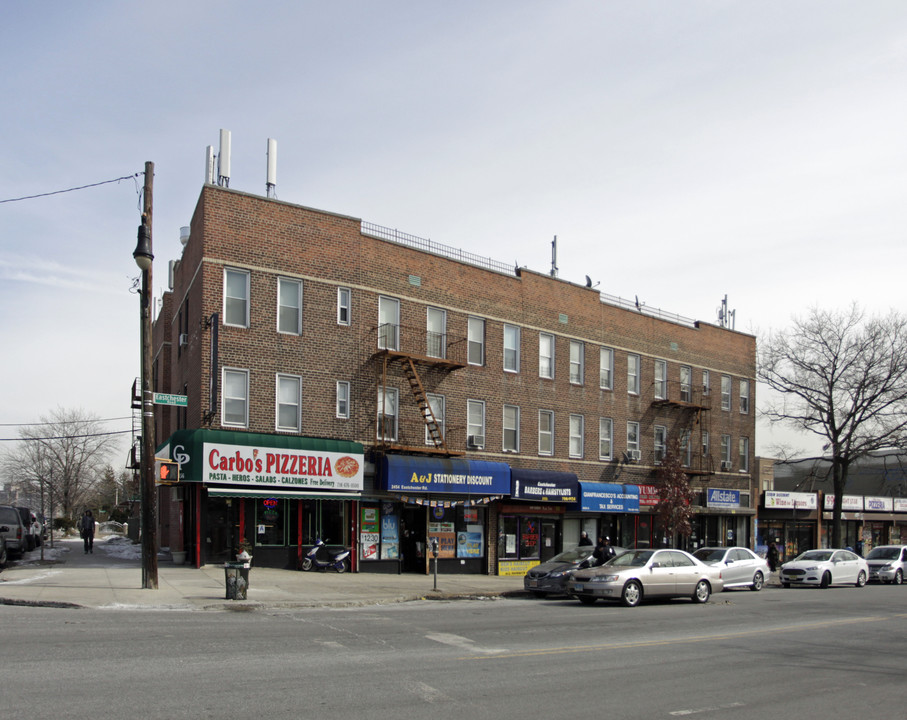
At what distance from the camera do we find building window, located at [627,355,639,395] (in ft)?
124

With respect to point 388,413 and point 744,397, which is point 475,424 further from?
point 744,397

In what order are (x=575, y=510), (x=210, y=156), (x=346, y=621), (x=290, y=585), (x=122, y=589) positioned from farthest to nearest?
(x=575, y=510)
(x=210, y=156)
(x=290, y=585)
(x=122, y=589)
(x=346, y=621)

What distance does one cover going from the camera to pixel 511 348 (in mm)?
33156

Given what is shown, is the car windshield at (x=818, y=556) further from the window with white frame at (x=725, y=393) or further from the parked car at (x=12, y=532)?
the parked car at (x=12, y=532)

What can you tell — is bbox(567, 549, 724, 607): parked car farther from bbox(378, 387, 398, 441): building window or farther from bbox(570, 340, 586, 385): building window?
bbox(570, 340, 586, 385): building window

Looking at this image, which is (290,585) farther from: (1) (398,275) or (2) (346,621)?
(1) (398,275)

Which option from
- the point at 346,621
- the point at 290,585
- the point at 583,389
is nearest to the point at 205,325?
the point at 290,585

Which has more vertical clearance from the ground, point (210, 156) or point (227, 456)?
point (210, 156)

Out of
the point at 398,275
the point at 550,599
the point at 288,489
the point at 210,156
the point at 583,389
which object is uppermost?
the point at 210,156

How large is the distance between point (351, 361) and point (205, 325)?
4868mm

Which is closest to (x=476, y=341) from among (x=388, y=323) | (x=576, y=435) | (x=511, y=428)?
(x=511, y=428)

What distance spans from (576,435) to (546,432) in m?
1.86

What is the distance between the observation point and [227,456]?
2414 centimetres

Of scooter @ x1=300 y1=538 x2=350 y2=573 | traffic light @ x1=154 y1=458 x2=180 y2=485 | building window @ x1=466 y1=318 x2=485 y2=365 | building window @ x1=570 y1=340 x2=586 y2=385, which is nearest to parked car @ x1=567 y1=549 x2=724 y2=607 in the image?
scooter @ x1=300 y1=538 x2=350 y2=573
